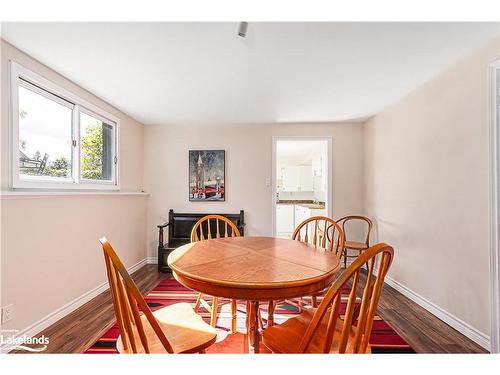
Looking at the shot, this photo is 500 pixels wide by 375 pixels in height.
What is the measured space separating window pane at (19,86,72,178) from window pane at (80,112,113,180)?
0.59 ft

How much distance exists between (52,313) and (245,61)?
106 inches

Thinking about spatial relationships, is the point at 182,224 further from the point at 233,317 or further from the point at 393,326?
the point at 393,326

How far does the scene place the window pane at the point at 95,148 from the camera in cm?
257

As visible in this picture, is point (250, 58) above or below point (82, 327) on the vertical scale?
above

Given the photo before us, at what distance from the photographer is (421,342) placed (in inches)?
70.6

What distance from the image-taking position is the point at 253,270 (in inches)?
47.8

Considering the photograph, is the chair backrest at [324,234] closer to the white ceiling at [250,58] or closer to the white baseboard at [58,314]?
the white ceiling at [250,58]

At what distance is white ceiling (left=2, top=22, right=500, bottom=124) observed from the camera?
1569mm

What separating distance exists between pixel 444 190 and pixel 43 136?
142 inches

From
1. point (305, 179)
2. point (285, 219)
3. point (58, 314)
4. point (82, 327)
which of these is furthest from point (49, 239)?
point (305, 179)

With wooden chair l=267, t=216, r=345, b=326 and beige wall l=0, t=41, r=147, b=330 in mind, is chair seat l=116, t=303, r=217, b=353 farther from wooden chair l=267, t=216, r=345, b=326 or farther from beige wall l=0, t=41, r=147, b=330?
beige wall l=0, t=41, r=147, b=330

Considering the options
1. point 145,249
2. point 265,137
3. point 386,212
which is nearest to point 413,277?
point 386,212

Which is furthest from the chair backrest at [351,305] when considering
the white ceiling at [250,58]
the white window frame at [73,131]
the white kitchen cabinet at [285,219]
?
the white kitchen cabinet at [285,219]

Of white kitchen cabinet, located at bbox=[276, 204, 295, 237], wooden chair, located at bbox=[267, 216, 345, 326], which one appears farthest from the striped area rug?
white kitchen cabinet, located at bbox=[276, 204, 295, 237]
